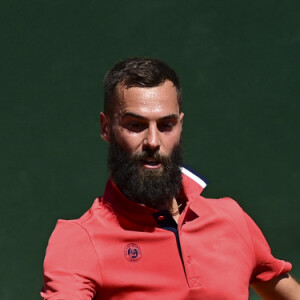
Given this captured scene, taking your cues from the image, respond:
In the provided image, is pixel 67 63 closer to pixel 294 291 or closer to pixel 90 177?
pixel 90 177

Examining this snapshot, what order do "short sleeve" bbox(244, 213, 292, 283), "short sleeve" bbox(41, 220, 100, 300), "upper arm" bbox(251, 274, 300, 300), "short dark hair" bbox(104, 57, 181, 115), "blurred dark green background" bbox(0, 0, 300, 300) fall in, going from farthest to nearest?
1. "blurred dark green background" bbox(0, 0, 300, 300)
2. "upper arm" bbox(251, 274, 300, 300)
3. "short sleeve" bbox(244, 213, 292, 283)
4. "short dark hair" bbox(104, 57, 181, 115)
5. "short sleeve" bbox(41, 220, 100, 300)

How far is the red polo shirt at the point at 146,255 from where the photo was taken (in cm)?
240

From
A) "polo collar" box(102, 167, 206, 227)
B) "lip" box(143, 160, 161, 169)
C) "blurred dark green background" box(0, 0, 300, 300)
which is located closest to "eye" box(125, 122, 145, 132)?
"lip" box(143, 160, 161, 169)

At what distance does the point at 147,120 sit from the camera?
2.49 m

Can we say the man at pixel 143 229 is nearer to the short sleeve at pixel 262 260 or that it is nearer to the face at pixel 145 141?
the face at pixel 145 141

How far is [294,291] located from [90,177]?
2.88m

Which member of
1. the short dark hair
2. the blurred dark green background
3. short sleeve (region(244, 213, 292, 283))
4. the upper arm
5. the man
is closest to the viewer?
the man

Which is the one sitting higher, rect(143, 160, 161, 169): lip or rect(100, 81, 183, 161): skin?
rect(100, 81, 183, 161): skin

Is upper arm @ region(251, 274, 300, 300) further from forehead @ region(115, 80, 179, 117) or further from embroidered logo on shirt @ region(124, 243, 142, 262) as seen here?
forehead @ region(115, 80, 179, 117)

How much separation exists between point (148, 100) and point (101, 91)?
3130 millimetres

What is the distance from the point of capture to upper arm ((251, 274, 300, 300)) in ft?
9.67

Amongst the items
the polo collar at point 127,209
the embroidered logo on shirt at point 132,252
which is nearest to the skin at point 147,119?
the polo collar at point 127,209

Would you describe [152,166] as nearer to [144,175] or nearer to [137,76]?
[144,175]

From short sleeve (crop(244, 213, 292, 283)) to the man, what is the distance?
4.4 inches
